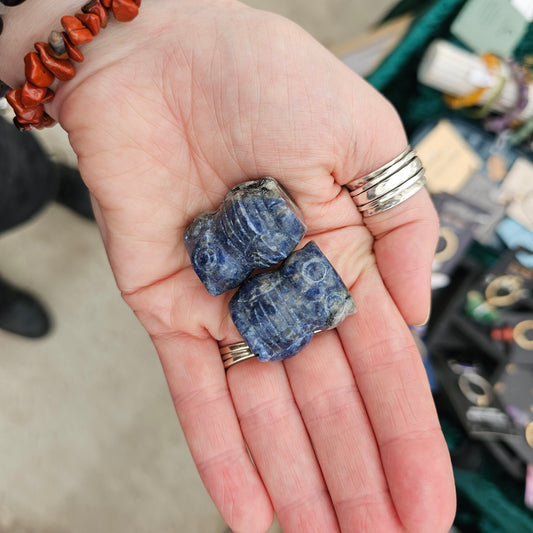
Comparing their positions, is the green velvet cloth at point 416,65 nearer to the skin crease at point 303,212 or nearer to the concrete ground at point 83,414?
the skin crease at point 303,212

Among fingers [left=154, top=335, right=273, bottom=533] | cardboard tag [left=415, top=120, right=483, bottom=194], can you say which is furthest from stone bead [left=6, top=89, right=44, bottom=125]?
cardboard tag [left=415, top=120, right=483, bottom=194]

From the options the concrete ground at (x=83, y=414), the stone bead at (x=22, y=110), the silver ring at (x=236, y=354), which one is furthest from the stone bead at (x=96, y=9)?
the concrete ground at (x=83, y=414)

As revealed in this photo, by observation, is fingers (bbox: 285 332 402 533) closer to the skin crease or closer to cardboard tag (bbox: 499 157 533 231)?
the skin crease

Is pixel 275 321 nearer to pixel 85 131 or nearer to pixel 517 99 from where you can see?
pixel 85 131

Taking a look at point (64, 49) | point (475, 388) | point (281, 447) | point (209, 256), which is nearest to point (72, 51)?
point (64, 49)

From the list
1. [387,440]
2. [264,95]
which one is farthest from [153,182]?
[387,440]

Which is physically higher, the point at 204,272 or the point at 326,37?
the point at 204,272
